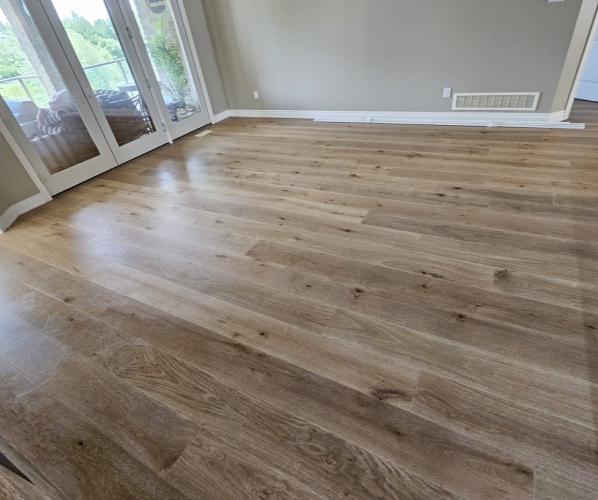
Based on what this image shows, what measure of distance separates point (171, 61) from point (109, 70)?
3.29 feet

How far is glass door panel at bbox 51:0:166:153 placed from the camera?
3.31m

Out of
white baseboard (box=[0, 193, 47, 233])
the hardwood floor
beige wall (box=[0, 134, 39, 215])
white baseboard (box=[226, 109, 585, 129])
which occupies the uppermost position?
beige wall (box=[0, 134, 39, 215])

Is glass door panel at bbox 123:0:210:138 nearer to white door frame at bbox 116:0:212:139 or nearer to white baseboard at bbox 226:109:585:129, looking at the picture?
white door frame at bbox 116:0:212:139

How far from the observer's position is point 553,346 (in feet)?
4.40

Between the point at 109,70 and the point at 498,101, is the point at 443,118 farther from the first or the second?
the point at 109,70

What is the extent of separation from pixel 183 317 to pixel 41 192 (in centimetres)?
260

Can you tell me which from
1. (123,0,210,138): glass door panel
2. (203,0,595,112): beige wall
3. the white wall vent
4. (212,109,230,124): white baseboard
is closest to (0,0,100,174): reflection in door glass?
(123,0,210,138): glass door panel

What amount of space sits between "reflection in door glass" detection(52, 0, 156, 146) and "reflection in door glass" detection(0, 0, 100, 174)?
1.10 feet

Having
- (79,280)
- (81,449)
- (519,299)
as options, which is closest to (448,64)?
(519,299)

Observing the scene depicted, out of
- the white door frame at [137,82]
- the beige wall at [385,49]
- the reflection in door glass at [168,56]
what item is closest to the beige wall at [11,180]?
the white door frame at [137,82]

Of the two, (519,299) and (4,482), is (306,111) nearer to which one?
(519,299)

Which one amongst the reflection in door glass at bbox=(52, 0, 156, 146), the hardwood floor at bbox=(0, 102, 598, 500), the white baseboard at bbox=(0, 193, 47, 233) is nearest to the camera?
the hardwood floor at bbox=(0, 102, 598, 500)

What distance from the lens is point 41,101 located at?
313cm

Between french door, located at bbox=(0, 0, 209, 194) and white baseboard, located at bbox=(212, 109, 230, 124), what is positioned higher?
french door, located at bbox=(0, 0, 209, 194)
